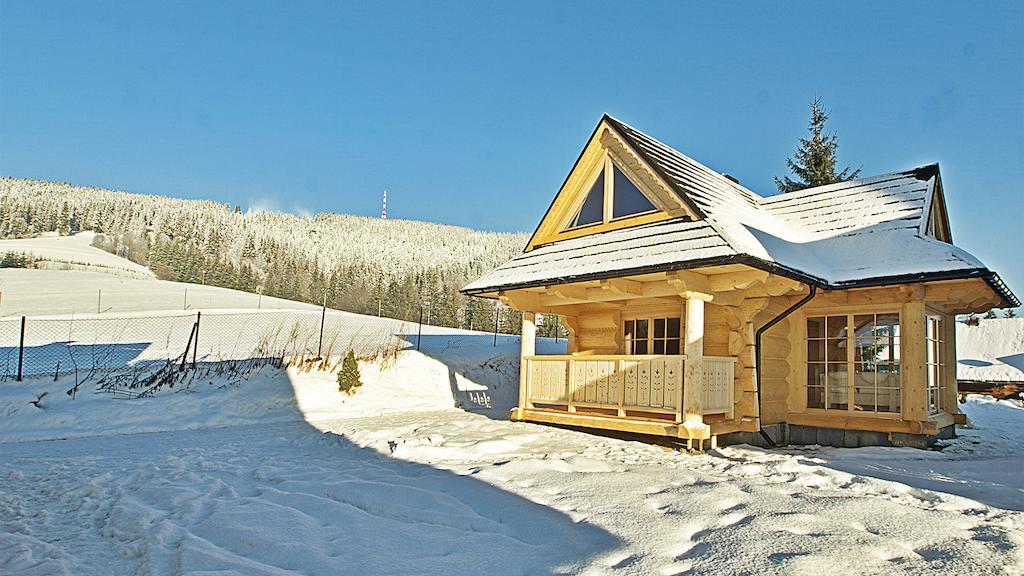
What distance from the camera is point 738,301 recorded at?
969cm

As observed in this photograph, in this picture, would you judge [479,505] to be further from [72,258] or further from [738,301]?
[72,258]

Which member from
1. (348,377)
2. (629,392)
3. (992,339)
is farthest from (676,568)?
(992,339)

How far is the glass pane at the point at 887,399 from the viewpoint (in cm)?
980

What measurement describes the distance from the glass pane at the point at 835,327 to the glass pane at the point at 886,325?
476 millimetres

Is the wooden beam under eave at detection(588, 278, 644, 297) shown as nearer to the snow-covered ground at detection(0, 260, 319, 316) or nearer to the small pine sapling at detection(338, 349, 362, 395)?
the small pine sapling at detection(338, 349, 362, 395)

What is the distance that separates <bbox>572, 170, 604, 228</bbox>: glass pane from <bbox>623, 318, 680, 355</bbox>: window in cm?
223

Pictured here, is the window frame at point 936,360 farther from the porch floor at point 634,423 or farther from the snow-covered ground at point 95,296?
the snow-covered ground at point 95,296

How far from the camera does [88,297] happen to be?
32.5 metres

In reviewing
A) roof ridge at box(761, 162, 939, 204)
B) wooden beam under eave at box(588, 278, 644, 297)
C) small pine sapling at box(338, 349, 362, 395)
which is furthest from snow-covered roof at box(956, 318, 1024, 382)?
small pine sapling at box(338, 349, 362, 395)

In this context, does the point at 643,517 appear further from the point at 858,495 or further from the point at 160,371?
the point at 160,371

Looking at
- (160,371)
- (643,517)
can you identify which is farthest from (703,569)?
(160,371)

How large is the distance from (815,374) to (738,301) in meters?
2.31

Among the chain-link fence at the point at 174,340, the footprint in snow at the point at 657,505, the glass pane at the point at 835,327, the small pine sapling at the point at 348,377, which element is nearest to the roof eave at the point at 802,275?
the glass pane at the point at 835,327

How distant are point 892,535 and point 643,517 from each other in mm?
1675
